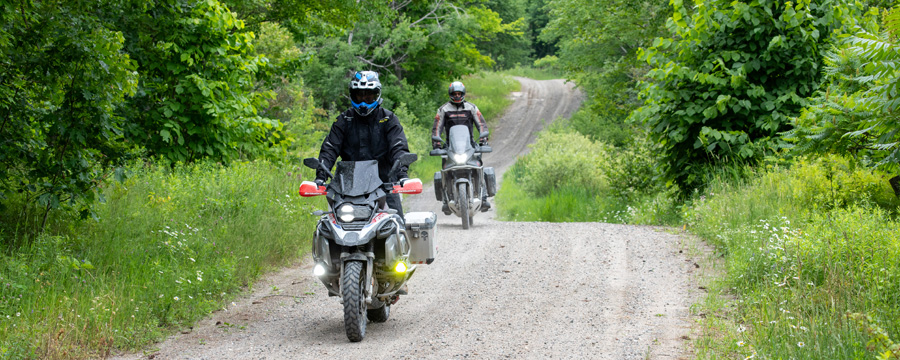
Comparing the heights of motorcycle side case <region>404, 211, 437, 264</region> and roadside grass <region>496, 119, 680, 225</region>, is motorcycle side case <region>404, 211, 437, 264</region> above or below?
above

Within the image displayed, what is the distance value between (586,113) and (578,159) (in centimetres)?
2095

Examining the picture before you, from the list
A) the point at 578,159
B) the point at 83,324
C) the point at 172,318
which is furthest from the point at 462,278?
the point at 578,159

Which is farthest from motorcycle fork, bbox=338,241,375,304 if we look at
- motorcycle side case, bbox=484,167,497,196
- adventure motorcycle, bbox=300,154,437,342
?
motorcycle side case, bbox=484,167,497,196

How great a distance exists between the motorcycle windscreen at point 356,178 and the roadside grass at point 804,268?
2821mm

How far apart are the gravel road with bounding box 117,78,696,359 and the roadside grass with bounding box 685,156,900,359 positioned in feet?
1.42

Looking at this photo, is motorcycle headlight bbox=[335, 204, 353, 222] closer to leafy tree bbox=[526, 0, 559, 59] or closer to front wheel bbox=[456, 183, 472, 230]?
front wheel bbox=[456, 183, 472, 230]

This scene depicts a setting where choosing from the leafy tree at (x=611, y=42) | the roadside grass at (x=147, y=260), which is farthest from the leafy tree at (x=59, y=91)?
the leafy tree at (x=611, y=42)

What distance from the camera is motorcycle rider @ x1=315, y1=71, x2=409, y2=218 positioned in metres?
6.62

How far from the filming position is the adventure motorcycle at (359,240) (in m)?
5.80

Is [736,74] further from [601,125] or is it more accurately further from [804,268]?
[601,125]

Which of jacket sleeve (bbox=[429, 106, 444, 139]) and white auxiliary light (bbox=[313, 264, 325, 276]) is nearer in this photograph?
white auxiliary light (bbox=[313, 264, 325, 276])

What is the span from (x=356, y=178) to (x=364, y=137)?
0.77 meters

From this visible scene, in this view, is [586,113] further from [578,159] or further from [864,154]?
[864,154]

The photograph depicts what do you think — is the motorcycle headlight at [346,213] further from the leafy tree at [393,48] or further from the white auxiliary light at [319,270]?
the leafy tree at [393,48]
